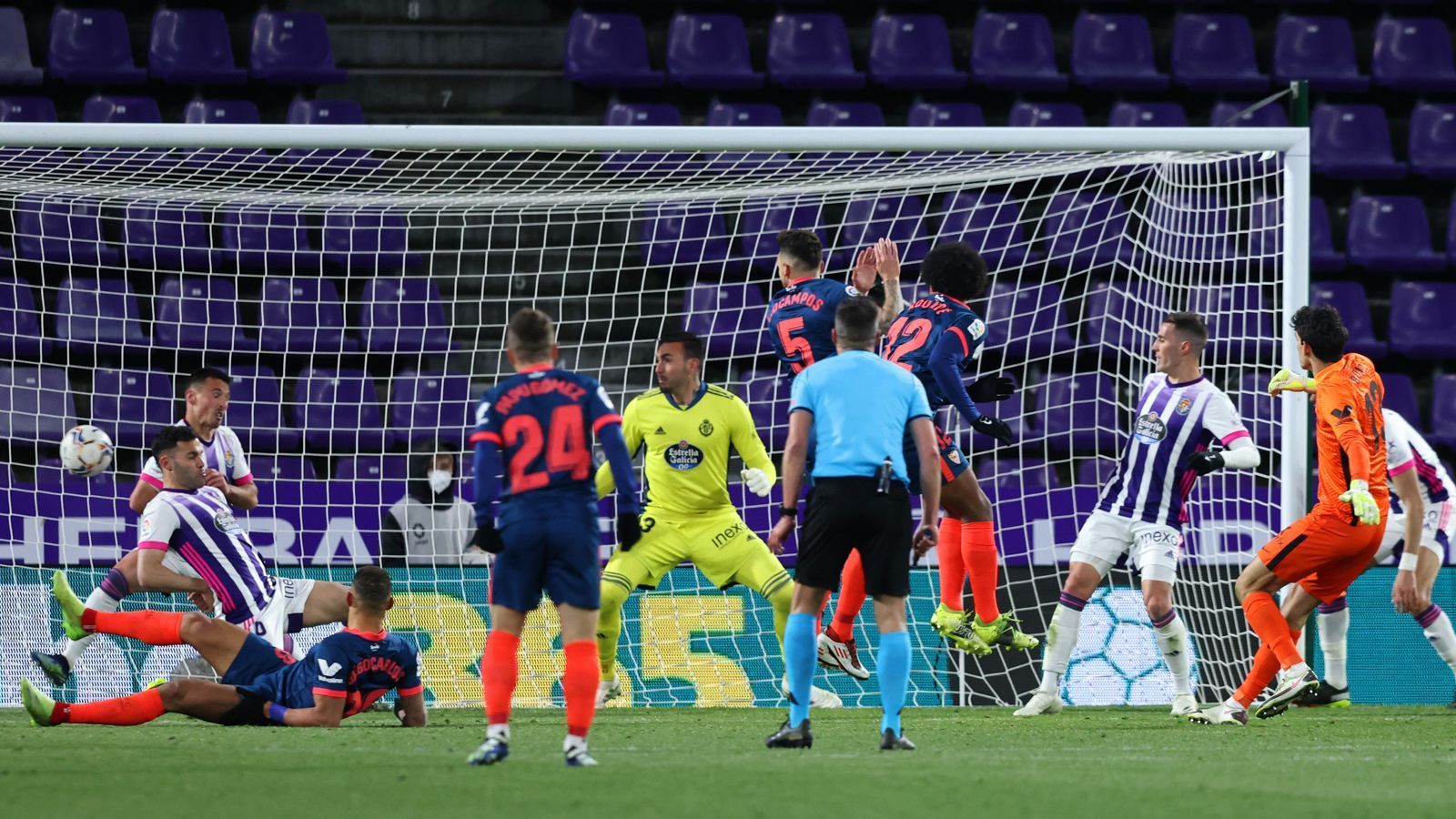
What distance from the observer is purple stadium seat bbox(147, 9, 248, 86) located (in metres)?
15.3

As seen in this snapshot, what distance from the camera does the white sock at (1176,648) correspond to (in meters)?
9.20

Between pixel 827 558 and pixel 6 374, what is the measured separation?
26.4 ft

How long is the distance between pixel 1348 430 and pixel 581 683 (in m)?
4.47

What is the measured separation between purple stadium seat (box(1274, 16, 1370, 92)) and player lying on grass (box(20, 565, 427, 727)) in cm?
1119

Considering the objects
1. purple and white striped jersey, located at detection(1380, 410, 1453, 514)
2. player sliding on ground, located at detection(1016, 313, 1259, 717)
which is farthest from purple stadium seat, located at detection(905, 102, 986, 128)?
player sliding on ground, located at detection(1016, 313, 1259, 717)

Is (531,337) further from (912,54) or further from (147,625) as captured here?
(912,54)

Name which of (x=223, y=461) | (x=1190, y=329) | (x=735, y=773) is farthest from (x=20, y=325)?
(x=735, y=773)

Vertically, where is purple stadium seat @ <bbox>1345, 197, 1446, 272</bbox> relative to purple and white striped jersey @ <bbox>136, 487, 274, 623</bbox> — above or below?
above

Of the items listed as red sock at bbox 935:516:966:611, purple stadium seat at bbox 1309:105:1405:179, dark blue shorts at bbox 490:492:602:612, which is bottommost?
red sock at bbox 935:516:966:611

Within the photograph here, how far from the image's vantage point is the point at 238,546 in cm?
954

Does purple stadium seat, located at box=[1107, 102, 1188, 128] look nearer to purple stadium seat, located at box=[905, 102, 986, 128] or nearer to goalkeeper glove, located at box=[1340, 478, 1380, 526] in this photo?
purple stadium seat, located at box=[905, 102, 986, 128]

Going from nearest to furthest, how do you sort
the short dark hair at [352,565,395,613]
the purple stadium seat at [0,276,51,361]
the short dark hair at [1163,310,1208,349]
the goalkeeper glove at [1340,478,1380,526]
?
the short dark hair at [352,565,395,613] → the goalkeeper glove at [1340,478,1380,526] → the short dark hair at [1163,310,1208,349] → the purple stadium seat at [0,276,51,361]

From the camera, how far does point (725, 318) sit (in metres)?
13.6

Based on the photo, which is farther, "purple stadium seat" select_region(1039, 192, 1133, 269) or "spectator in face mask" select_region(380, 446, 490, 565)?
"purple stadium seat" select_region(1039, 192, 1133, 269)
